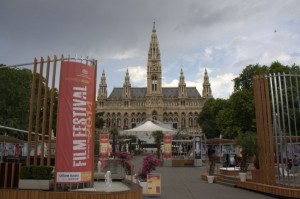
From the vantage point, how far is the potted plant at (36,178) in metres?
9.46

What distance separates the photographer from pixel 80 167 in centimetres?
974

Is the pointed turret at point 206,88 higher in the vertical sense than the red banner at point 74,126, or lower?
higher

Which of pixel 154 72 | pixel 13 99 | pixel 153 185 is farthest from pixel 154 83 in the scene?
pixel 153 185

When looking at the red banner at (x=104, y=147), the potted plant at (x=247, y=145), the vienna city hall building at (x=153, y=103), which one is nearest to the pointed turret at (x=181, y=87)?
the vienna city hall building at (x=153, y=103)

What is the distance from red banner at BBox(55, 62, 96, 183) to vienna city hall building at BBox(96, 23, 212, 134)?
96.0m

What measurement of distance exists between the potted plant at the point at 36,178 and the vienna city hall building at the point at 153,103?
316 feet

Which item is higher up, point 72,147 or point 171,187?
point 72,147

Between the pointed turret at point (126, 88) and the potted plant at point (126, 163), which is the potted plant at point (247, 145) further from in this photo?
the pointed turret at point (126, 88)

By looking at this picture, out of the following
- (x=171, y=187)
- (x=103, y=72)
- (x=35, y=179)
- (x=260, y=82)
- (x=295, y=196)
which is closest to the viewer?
(x=35, y=179)

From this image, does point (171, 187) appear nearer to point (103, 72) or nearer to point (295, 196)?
point (295, 196)

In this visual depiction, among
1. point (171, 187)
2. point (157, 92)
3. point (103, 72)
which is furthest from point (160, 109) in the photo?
point (171, 187)

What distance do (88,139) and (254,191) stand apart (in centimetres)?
795

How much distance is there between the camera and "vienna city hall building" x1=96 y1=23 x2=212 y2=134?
10719 centimetres

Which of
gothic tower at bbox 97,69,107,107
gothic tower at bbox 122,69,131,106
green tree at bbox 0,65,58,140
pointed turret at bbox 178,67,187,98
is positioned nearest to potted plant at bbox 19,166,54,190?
green tree at bbox 0,65,58,140
